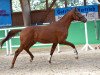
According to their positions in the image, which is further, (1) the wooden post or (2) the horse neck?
(1) the wooden post

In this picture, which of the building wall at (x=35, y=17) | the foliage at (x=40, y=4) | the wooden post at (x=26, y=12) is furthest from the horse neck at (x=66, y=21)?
the foliage at (x=40, y=4)

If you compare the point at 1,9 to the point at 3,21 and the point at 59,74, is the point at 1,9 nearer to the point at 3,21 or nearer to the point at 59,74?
the point at 3,21

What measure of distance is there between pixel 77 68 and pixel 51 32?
192 cm

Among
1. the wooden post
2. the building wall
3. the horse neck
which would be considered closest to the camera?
the horse neck

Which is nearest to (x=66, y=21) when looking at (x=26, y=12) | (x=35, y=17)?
(x=26, y=12)

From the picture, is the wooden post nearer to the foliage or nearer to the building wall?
the building wall

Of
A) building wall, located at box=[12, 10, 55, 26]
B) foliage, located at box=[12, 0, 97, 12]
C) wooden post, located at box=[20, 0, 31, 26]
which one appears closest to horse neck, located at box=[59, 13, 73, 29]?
wooden post, located at box=[20, 0, 31, 26]

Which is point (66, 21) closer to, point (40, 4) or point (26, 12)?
point (26, 12)

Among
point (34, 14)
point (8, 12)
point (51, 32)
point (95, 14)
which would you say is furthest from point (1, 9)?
point (51, 32)

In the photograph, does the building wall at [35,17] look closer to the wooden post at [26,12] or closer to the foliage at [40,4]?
the foliage at [40,4]

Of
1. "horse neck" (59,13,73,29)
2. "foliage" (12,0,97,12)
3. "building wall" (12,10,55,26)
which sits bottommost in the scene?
"building wall" (12,10,55,26)

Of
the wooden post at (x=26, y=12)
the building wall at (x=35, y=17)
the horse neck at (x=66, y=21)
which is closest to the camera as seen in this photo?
the horse neck at (x=66, y=21)

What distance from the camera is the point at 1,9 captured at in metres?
20.9

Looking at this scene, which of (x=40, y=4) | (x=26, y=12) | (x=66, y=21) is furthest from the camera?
(x=40, y=4)
